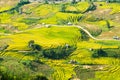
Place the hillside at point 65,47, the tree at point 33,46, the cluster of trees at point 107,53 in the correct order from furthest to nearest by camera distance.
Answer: the tree at point 33,46
the cluster of trees at point 107,53
the hillside at point 65,47

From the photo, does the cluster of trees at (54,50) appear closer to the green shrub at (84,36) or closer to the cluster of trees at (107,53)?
the cluster of trees at (107,53)

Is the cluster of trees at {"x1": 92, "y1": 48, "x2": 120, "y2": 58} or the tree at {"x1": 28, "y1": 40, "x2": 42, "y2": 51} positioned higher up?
the tree at {"x1": 28, "y1": 40, "x2": 42, "y2": 51}

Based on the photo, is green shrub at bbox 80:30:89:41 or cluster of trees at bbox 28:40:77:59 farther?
green shrub at bbox 80:30:89:41

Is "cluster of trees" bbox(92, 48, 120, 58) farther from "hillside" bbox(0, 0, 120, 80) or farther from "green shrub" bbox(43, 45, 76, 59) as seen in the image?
"green shrub" bbox(43, 45, 76, 59)

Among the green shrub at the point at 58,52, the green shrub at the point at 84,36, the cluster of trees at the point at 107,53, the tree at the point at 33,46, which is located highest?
the tree at the point at 33,46

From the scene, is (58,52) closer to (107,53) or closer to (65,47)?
(65,47)

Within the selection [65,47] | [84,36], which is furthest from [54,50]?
[84,36]

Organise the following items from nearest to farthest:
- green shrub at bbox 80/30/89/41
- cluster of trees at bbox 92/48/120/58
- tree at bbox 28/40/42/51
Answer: cluster of trees at bbox 92/48/120/58, tree at bbox 28/40/42/51, green shrub at bbox 80/30/89/41

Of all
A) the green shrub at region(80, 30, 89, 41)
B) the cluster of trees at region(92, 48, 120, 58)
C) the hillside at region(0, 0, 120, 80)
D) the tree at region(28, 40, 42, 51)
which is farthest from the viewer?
the green shrub at region(80, 30, 89, 41)

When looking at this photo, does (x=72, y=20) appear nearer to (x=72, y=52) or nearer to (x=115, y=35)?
(x=115, y=35)

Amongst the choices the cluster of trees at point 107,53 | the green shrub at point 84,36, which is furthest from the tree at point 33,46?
the green shrub at point 84,36

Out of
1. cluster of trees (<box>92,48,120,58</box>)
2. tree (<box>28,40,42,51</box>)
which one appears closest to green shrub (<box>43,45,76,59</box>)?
tree (<box>28,40,42,51</box>)

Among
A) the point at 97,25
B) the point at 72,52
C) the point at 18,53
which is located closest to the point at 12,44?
the point at 18,53
